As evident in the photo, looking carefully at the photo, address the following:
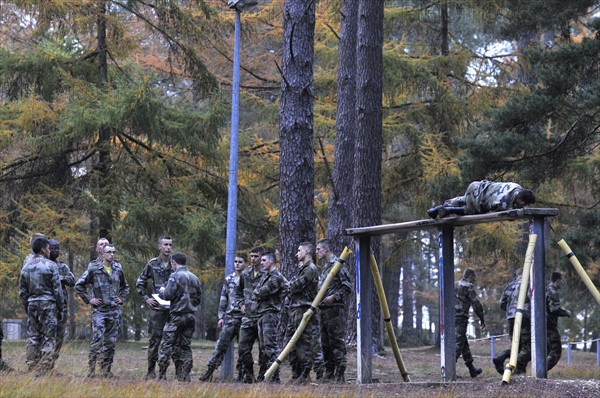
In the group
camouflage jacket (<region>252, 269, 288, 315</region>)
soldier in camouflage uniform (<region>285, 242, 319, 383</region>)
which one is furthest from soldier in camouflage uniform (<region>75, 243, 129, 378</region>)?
soldier in camouflage uniform (<region>285, 242, 319, 383</region>)

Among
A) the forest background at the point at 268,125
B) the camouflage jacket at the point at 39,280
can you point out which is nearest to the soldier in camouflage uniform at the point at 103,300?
the camouflage jacket at the point at 39,280

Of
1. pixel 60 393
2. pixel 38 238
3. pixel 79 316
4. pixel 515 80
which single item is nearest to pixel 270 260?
pixel 38 238

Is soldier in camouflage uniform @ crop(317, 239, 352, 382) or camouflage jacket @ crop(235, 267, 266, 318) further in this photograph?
camouflage jacket @ crop(235, 267, 266, 318)

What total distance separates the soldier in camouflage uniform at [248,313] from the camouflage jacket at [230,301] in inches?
2.7

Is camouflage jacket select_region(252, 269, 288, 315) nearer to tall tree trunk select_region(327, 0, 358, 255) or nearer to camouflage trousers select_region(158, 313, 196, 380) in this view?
camouflage trousers select_region(158, 313, 196, 380)

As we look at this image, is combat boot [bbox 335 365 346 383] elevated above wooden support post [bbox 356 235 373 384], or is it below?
below

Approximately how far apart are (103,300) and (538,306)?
6.64 m

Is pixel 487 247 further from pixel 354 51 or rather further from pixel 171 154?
pixel 171 154

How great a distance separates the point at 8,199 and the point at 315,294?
1372cm

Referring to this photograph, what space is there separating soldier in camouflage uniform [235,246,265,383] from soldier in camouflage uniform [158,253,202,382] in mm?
764

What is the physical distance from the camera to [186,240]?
2447 centimetres

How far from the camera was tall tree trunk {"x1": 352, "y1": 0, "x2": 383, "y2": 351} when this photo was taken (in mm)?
20891

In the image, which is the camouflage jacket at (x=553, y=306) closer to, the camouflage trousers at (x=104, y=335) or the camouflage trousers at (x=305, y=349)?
the camouflage trousers at (x=305, y=349)

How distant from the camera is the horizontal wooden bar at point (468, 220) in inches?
452
